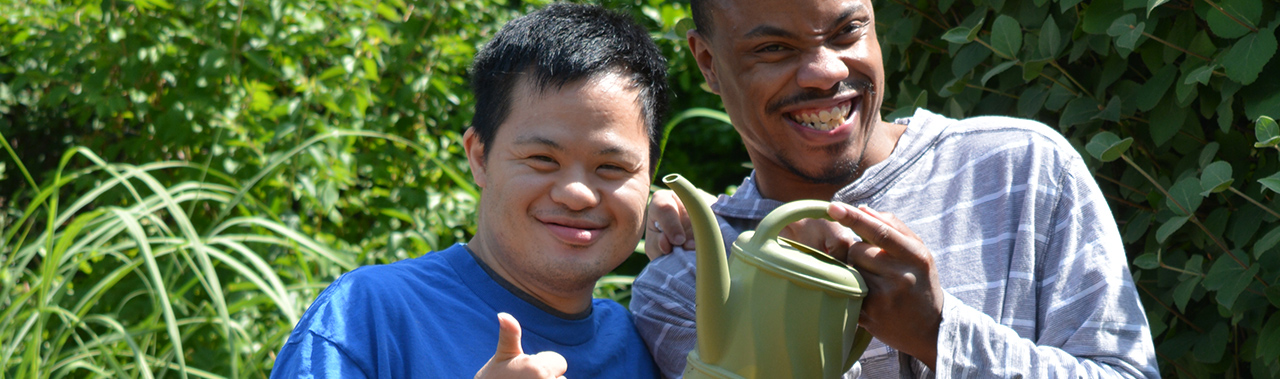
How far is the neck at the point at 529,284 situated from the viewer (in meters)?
1.67

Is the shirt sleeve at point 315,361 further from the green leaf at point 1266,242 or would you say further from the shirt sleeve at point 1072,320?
the green leaf at point 1266,242

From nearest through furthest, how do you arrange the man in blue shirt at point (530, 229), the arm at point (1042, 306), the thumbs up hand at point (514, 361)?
the thumbs up hand at point (514, 361) < the arm at point (1042, 306) < the man in blue shirt at point (530, 229)

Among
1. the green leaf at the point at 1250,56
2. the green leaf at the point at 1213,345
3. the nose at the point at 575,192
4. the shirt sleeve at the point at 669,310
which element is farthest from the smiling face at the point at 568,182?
the green leaf at the point at 1213,345

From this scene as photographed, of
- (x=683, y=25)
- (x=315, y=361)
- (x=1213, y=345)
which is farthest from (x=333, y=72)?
(x=1213, y=345)

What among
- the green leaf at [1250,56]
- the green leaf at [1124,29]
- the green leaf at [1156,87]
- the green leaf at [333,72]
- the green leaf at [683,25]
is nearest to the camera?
the green leaf at [1250,56]

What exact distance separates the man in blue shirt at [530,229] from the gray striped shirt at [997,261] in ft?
0.92

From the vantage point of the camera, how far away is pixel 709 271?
1.39m

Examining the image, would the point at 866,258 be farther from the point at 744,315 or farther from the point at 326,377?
the point at 326,377

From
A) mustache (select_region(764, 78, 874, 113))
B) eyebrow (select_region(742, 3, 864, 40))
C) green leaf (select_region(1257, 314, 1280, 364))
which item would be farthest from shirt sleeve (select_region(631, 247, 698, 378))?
green leaf (select_region(1257, 314, 1280, 364))

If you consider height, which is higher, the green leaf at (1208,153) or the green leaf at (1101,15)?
the green leaf at (1101,15)

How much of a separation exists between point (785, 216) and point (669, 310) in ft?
1.86

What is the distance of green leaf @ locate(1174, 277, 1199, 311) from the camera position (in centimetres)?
187

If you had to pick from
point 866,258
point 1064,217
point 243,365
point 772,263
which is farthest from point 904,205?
point 243,365

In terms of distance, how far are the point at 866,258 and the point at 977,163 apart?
482 mm
